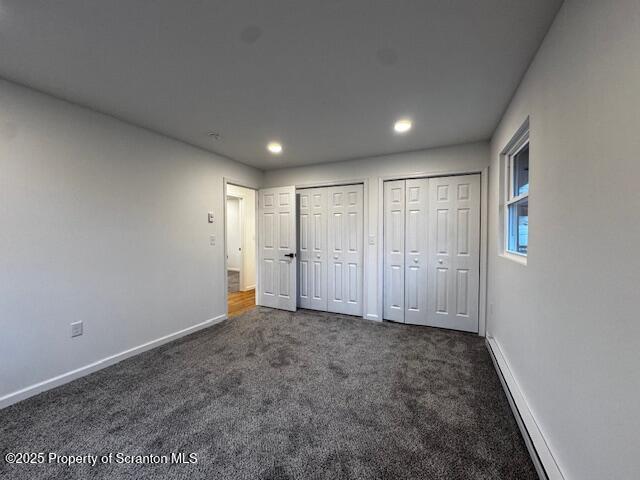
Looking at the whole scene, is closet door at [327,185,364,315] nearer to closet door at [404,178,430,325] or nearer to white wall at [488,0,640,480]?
closet door at [404,178,430,325]

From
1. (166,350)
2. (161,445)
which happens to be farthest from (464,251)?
(166,350)

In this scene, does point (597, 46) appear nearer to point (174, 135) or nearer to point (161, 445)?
point (161, 445)

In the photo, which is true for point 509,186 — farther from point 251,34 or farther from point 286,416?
point 286,416

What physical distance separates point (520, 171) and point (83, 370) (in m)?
4.10

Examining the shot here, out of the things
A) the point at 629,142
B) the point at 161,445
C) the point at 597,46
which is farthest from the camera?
the point at 161,445

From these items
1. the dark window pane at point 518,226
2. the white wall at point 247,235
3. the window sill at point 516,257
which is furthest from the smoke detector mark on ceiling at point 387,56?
the white wall at point 247,235

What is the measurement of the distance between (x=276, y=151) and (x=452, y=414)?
3184mm

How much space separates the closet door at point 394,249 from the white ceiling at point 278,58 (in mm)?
1079

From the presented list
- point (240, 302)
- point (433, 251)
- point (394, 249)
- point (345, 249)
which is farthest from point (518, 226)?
point (240, 302)

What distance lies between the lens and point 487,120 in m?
2.54

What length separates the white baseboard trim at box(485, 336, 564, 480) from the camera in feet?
4.16

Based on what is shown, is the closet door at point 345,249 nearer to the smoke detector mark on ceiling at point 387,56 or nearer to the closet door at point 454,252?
the closet door at point 454,252

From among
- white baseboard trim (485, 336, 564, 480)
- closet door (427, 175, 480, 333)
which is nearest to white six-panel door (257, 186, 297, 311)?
closet door (427, 175, 480, 333)

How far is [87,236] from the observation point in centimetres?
232
